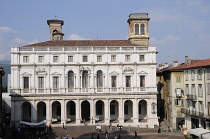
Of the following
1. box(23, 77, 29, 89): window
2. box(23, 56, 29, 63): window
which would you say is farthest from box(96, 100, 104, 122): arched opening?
box(23, 56, 29, 63): window

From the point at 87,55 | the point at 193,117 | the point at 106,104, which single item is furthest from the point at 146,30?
the point at 193,117

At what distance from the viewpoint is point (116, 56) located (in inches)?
2053

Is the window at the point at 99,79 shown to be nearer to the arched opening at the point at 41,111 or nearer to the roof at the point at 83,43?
the roof at the point at 83,43

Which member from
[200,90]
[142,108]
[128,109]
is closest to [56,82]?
[128,109]

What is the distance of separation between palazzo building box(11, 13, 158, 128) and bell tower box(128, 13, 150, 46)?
24.5 feet

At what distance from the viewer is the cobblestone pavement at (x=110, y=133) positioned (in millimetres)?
42062

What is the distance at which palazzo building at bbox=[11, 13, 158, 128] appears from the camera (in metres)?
50.5

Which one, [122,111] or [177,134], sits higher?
[122,111]

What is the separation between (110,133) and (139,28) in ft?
85.0

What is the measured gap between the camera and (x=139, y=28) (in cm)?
6000

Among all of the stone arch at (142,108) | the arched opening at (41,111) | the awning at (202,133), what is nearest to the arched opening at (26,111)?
the arched opening at (41,111)

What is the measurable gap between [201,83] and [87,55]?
2155 centimetres

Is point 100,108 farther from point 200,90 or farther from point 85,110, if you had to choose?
point 200,90

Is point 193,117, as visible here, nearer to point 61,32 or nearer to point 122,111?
point 122,111
